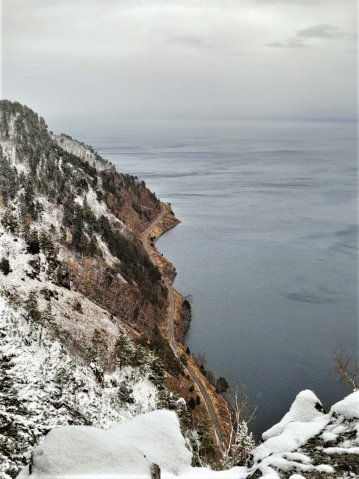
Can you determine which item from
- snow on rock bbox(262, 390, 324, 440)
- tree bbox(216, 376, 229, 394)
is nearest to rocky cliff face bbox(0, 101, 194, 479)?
tree bbox(216, 376, 229, 394)

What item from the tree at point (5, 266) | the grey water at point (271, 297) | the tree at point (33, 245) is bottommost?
the grey water at point (271, 297)

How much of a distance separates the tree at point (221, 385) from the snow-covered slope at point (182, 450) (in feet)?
186

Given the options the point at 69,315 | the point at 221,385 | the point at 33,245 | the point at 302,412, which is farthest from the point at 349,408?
the point at 33,245

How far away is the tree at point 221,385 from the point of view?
233ft

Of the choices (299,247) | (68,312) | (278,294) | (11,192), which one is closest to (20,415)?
(68,312)

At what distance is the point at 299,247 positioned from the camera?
134 meters

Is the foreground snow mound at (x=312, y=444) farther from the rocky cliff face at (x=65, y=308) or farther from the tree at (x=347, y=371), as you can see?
the rocky cliff face at (x=65, y=308)

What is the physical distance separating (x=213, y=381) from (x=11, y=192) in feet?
198

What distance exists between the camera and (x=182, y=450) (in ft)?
51.4

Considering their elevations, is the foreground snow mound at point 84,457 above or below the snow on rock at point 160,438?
above

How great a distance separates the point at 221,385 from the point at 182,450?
5878cm

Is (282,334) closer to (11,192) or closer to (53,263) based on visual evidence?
(53,263)

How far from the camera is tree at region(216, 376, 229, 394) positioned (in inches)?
2798

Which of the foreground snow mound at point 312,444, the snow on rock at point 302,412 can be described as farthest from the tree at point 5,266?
the foreground snow mound at point 312,444
